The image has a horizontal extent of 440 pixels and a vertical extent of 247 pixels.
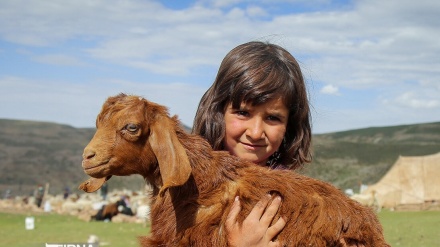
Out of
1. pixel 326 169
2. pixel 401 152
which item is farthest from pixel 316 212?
pixel 401 152

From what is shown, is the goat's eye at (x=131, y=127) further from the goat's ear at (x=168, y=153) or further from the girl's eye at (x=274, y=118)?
the girl's eye at (x=274, y=118)

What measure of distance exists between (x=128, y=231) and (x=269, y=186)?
60.4ft

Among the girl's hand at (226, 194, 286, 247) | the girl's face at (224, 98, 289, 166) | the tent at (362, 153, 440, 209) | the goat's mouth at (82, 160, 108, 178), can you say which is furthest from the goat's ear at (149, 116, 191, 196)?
the tent at (362, 153, 440, 209)

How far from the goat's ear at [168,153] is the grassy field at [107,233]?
11.9 meters

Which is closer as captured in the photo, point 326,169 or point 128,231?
point 128,231

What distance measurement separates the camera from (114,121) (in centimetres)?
286

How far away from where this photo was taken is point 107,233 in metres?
20.1

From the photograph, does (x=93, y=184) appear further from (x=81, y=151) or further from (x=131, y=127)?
(x=81, y=151)

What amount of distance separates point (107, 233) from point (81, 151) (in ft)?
171

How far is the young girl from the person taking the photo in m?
3.83

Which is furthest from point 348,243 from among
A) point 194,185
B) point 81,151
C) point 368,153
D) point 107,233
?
point 81,151

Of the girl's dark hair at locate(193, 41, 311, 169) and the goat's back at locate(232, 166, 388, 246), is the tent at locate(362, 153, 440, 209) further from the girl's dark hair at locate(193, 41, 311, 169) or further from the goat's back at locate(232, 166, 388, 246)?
the goat's back at locate(232, 166, 388, 246)

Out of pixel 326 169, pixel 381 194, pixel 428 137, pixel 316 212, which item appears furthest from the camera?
pixel 428 137

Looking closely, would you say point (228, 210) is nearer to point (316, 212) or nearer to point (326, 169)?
point (316, 212)
